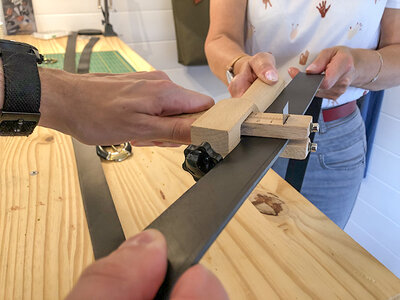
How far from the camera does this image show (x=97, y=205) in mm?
583

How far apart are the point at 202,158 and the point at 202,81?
6.27 ft

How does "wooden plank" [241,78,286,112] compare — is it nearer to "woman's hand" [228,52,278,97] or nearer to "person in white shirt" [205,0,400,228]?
"woman's hand" [228,52,278,97]

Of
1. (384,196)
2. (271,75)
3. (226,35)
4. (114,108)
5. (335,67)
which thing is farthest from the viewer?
(384,196)

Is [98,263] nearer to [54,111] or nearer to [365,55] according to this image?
[54,111]

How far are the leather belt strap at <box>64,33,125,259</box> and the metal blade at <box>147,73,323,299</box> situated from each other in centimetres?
19

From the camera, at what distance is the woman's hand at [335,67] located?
81cm

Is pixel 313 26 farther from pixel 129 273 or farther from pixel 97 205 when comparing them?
pixel 129 273

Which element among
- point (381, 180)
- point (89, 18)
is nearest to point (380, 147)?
point (381, 180)

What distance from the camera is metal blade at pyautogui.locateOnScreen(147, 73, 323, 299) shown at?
294 mm

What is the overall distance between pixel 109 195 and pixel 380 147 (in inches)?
60.7

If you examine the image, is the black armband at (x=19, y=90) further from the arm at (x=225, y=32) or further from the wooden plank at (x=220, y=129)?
the arm at (x=225, y=32)

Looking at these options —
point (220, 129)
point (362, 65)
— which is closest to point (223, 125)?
point (220, 129)

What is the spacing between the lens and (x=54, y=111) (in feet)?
1.81

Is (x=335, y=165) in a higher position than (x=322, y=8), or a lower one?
lower
